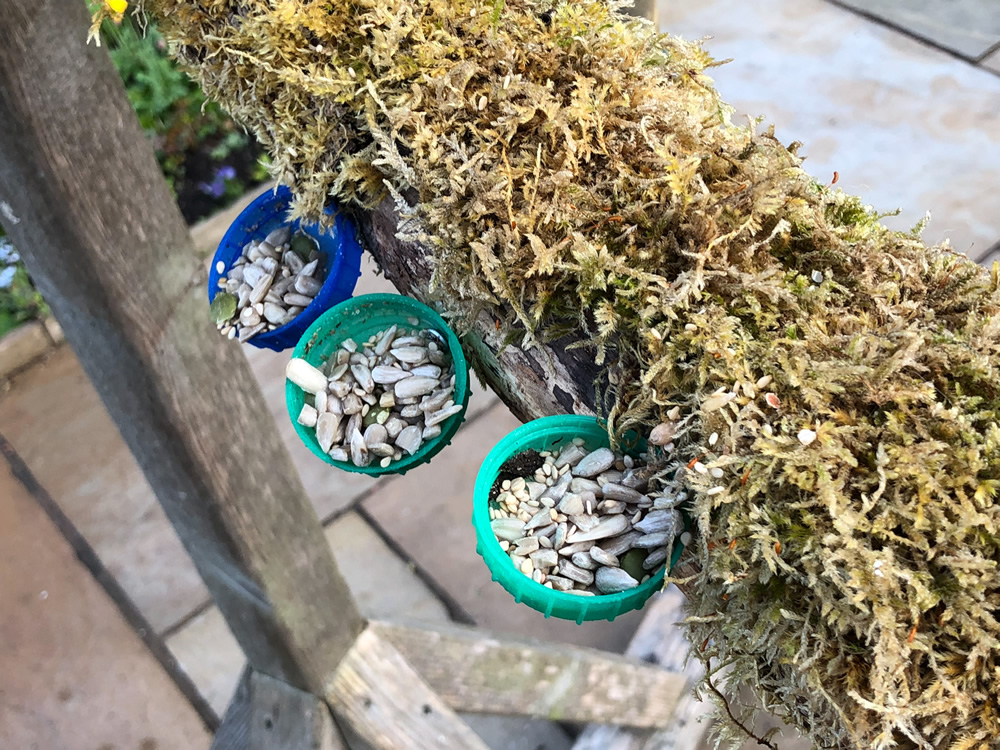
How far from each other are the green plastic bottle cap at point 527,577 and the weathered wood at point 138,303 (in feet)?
1.10

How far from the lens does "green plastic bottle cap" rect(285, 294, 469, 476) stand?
0.91 meters

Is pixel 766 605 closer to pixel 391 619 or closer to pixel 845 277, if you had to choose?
pixel 845 277

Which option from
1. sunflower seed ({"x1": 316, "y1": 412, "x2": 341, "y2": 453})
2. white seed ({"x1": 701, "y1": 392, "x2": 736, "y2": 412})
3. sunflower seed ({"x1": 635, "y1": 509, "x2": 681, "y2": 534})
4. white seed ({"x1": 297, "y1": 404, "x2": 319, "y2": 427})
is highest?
white seed ({"x1": 701, "y1": 392, "x2": 736, "y2": 412})

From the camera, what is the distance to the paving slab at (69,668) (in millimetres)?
1993

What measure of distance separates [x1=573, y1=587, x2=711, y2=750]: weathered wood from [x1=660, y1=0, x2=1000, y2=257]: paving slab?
1769 mm

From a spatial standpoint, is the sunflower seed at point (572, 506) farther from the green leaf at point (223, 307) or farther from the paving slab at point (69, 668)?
the paving slab at point (69, 668)

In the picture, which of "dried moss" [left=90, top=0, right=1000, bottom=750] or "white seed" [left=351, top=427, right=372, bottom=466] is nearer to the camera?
"dried moss" [left=90, top=0, right=1000, bottom=750]

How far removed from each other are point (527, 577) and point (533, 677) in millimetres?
932

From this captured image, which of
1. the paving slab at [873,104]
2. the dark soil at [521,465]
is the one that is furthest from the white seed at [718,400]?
the paving slab at [873,104]

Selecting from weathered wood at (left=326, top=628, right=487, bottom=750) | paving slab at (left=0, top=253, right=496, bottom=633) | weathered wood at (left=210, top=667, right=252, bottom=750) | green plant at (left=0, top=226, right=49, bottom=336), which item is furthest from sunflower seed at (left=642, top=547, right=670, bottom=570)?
green plant at (left=0, top=226, right=49, bottom=336)

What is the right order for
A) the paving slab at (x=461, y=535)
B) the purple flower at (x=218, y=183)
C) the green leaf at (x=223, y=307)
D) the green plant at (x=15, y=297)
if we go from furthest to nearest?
the purple flower at (x=218, y=183), the green plant at (x=15, y=297), the paving slab at (x=461, y=535), the green leaf at (x=223, y=307)

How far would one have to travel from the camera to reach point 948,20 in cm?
327

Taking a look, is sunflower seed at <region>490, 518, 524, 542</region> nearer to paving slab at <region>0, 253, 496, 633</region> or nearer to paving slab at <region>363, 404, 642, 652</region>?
paving slab at <region>363, 404, 642, 652</region>

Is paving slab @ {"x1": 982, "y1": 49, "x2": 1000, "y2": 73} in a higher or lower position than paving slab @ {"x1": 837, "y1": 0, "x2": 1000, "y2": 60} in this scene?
lower
